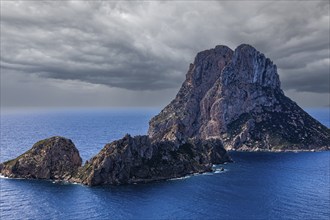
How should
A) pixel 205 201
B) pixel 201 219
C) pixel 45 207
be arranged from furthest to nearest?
1. pixel 205 201
2. pixel 45 207
3. pixel 201 219

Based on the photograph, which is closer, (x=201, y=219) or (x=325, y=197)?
(x=201, y=219)

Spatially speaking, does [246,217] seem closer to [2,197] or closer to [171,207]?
[171,207]

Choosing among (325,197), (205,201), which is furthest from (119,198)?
(325,197)

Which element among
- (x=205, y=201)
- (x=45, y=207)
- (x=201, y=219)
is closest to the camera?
(x=201, y=219)

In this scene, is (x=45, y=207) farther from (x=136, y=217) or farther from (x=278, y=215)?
(x=278, y=215)

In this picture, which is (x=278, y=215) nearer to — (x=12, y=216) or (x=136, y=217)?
(x=136, y=217)

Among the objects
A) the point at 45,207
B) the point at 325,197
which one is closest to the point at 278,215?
the point at 325,197

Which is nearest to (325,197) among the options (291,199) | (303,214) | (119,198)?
(291,199)

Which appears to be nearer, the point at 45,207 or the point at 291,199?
the point at 45,207
